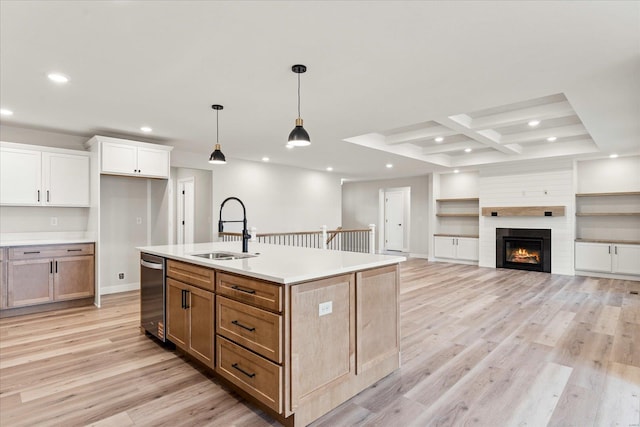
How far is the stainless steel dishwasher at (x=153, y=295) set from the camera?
315 centimetres

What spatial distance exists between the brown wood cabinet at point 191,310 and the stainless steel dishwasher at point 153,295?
4.6 inches

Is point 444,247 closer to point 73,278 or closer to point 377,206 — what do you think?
point 377,206

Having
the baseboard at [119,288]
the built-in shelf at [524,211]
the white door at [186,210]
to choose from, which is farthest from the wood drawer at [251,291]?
the built-in shelf at [524,211]

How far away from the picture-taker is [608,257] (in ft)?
21.5

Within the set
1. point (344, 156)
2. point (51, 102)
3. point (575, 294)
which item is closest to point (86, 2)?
point (51, 102)

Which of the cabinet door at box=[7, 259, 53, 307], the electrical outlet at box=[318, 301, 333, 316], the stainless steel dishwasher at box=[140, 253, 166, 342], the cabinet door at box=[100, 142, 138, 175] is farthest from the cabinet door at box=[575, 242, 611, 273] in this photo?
the cabinet door at box=[7, 259, 53, 307]

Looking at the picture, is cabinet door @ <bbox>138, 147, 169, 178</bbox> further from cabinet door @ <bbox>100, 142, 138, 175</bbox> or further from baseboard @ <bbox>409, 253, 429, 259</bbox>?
baseboard @ <bbox>409, 253, 429, 259</bbox>

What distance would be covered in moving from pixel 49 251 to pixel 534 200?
861cm

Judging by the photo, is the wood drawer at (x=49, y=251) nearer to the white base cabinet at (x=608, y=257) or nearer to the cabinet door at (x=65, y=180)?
the cabinet door at (x=65, y=180)

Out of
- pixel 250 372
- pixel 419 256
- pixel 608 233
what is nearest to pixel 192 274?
pixel 250 372

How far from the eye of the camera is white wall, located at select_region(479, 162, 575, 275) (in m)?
6.95

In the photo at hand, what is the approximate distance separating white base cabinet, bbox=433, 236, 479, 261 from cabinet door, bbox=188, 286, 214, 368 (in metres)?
7.38

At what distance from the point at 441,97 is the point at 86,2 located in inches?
118

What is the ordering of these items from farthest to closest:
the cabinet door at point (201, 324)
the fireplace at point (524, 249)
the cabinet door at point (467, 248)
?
1. the cabinet door at point (467, 248)
2. the fireplace at point (524, 249)
3. the cabinet door at point (201, 324)
